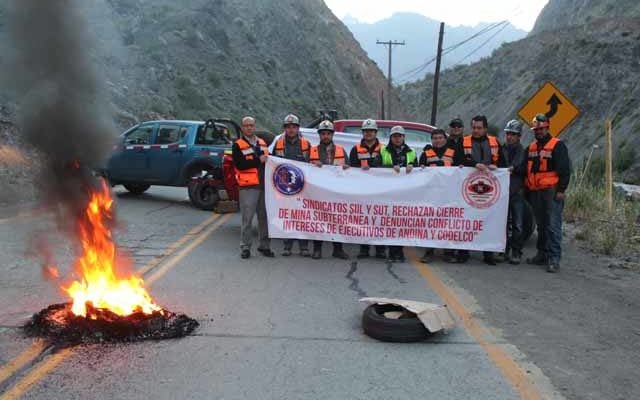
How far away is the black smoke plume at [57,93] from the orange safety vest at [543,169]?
5.56 meters

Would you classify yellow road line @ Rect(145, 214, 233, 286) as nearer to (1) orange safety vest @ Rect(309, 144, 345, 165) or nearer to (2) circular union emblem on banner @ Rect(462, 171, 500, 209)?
(1) orange safety vest @ Rect(309, 144, 345, 165)

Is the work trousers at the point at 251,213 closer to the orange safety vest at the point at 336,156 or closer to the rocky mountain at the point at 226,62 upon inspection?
the orange safety vest at the point at 336,156

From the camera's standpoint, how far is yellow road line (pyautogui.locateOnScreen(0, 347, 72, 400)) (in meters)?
4.03

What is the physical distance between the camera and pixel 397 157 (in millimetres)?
8969

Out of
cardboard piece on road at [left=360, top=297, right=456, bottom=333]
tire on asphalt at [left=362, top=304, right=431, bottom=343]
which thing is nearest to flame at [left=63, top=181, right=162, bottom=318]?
tire on asphalt at [left=362, top=304, right=431, bottom=343]

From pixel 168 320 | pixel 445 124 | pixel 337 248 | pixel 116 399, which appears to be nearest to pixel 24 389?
pixel 116 399

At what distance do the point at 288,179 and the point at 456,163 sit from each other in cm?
236

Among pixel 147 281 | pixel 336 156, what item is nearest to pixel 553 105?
pixel 336 156

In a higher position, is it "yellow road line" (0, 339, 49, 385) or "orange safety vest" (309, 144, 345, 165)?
"orange safety vest" (309, 144, 345, 165)

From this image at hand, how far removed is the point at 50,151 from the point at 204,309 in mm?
1969

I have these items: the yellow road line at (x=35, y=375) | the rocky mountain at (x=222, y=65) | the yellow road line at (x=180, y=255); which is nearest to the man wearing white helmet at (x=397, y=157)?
the yellow road line at (x=180, y=255)

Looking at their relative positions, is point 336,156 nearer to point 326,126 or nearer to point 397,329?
point 326,126

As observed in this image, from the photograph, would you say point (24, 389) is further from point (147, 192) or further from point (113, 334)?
point (147, 192)

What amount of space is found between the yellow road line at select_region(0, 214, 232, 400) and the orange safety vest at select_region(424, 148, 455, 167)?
3.58 m
